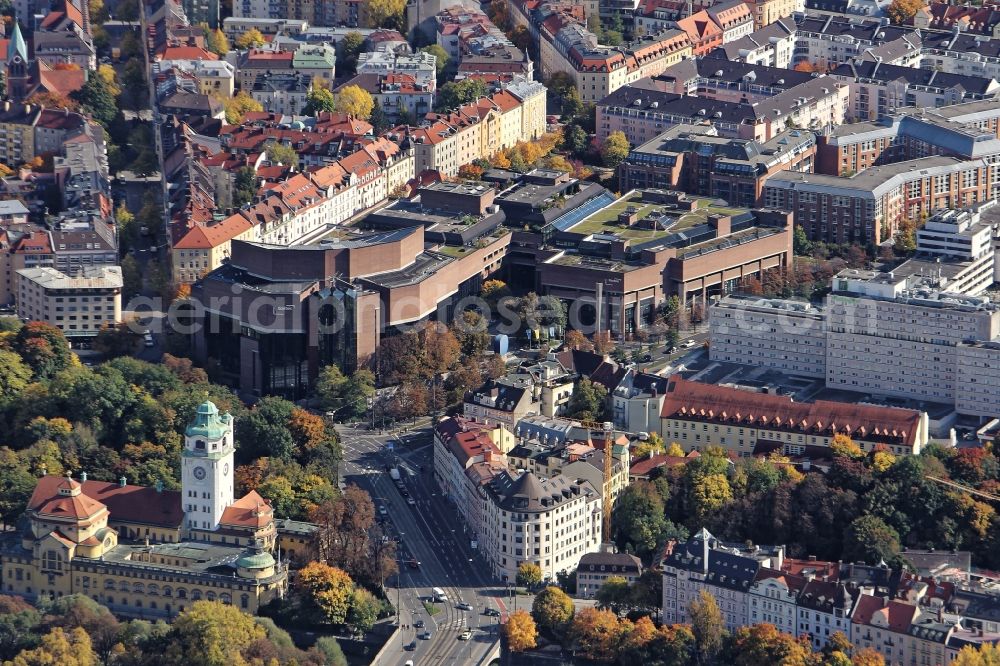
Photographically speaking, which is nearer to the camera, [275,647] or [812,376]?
[275,647]

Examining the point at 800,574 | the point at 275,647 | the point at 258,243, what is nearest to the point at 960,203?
the point at 258,243

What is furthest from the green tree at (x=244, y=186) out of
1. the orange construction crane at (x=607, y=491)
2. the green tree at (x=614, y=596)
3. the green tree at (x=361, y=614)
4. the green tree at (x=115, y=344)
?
the green tree at (x=614, y=596)

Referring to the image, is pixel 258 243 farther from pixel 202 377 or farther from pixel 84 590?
pixel 84 590

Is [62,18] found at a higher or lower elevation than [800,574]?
higher

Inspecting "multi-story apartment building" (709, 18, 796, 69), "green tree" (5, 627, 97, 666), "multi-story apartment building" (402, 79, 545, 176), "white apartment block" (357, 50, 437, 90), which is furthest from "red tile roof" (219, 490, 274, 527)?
"multi-story apartment building" (709, 18, 796, 69)

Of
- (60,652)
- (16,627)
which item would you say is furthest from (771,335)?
(60,652)

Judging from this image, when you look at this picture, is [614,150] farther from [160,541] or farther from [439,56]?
[160,541]

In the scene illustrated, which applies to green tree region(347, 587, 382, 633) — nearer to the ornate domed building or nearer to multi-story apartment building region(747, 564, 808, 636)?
the ornate domed building
